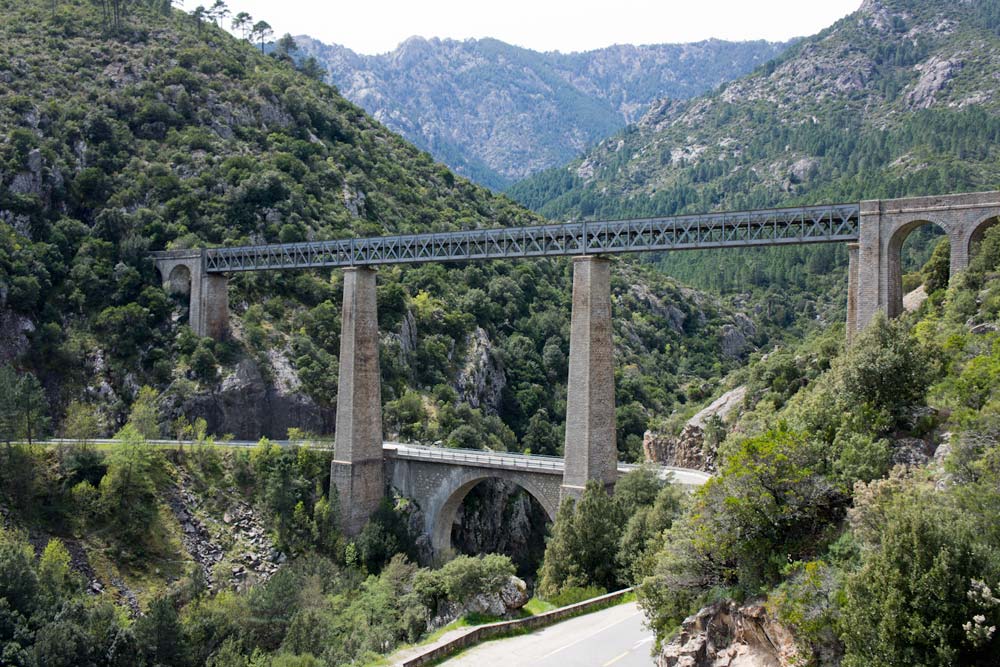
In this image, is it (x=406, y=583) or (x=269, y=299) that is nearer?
(x=406, y=583)

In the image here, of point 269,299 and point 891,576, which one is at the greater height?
point 269,299

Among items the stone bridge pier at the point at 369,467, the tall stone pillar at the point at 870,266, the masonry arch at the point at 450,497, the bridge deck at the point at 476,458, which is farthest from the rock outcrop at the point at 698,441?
the tall stone pillar at the point at 870,266

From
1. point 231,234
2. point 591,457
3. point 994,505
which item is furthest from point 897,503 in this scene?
point 231,234

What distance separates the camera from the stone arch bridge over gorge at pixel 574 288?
35.4 m

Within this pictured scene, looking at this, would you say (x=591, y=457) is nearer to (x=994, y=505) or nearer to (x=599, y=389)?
(x=599, y=389)

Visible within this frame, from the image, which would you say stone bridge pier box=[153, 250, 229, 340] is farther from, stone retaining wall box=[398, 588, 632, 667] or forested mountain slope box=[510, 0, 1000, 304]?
forested mountain slope box=[510, 0, 1000, 304]

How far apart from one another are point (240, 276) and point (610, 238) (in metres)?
34.1

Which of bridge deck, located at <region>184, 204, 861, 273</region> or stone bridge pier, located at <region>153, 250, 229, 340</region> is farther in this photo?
stone bridge pier, located at <region>153, 250, 229, 340</region>

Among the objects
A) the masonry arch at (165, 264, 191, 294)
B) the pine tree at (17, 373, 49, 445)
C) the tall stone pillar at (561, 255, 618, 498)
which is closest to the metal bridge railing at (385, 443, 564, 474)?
the tall stone pillar at (561, 255, 618, 498)

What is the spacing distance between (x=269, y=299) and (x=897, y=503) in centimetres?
5663


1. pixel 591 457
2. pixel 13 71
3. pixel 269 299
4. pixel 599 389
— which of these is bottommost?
pixel 591 457

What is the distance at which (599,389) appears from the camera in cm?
4181

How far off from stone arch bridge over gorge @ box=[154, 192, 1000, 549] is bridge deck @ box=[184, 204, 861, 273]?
71 millimetres

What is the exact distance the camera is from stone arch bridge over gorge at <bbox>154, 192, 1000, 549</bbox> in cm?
3544
